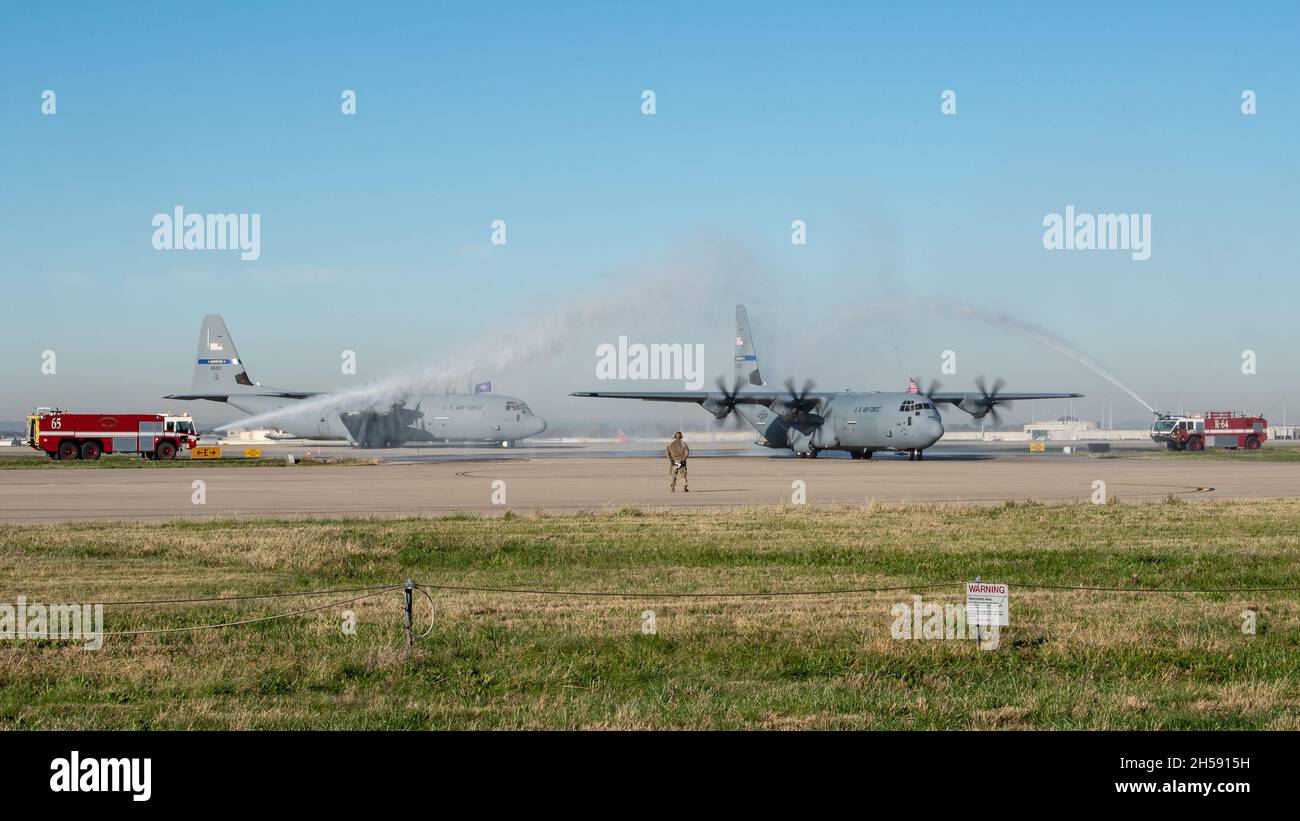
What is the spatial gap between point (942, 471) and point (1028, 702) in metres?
40.1

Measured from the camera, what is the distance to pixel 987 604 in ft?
38.9

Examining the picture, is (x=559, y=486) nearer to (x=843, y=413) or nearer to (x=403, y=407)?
(x=843, y=413)

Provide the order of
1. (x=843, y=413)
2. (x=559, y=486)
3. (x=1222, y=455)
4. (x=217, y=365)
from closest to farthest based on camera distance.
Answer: (x=559, y=486) → (x=843, y=413) → (x=1222, y=455) → (x=217, y=365)

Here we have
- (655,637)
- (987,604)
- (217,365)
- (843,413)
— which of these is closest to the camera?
(987,604)

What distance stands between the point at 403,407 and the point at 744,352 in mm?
23751

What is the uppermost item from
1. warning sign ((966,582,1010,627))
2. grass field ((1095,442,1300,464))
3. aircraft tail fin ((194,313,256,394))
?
aircraft tail fin ((194,313,256,394))

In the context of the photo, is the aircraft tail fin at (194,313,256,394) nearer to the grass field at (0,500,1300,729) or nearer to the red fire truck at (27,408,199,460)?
the red fire truck at (27,408,199,460)

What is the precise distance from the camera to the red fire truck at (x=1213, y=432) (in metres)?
84.8

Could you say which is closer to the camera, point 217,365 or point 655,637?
point 655,637

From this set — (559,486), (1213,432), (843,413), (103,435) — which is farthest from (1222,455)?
(103,435)

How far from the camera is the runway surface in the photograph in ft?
99.8

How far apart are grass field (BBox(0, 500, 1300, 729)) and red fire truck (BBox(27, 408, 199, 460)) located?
42.6 m

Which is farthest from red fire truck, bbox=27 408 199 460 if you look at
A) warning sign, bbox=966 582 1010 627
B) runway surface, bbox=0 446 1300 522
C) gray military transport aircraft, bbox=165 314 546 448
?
warning sign, bbox=966 582 1010 627

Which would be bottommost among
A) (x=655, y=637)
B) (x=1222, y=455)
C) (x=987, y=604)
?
(x=1222, y=455)
